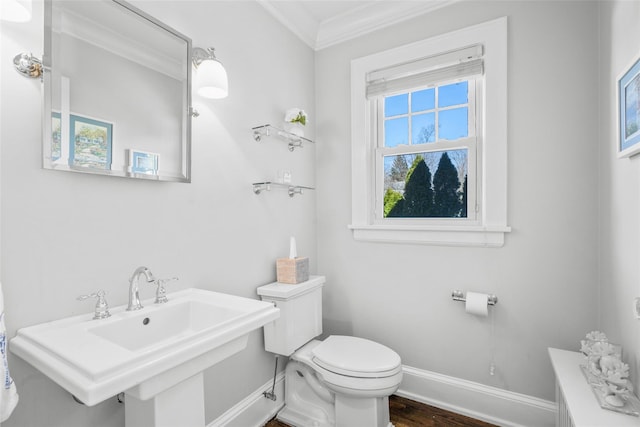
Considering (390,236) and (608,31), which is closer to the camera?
(608,31)

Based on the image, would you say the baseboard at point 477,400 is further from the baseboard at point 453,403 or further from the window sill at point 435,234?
the window sill at point 435,234

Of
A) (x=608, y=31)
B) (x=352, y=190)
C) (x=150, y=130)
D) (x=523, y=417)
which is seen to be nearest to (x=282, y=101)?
(x=352, y=190)

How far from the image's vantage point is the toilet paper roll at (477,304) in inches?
71.2

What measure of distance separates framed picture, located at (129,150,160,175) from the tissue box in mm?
917

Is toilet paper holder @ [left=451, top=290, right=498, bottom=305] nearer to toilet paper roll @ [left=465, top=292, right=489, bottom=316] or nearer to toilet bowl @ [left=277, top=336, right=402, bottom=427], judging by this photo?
toilet paper roll @ [left=465, top=292, right=489, bottom=316]

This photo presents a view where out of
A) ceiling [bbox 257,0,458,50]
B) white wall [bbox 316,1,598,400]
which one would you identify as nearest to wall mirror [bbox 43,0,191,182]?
ceiling [bbox 257,0,458,50]

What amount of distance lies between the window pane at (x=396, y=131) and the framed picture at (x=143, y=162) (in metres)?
1.54

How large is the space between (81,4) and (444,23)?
6.21 ft

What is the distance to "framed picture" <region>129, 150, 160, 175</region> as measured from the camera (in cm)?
129

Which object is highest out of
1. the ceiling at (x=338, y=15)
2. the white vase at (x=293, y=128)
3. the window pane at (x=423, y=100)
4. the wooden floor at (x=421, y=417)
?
the ceiling at (x=338, y=15)

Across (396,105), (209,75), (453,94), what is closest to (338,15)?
(396,105)

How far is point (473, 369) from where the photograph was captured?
76.4 inches

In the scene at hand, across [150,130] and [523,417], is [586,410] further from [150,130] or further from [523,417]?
[150,130]

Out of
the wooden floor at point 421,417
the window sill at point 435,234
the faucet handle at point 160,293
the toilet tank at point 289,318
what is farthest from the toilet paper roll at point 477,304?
the faucet handle at point 160,293
